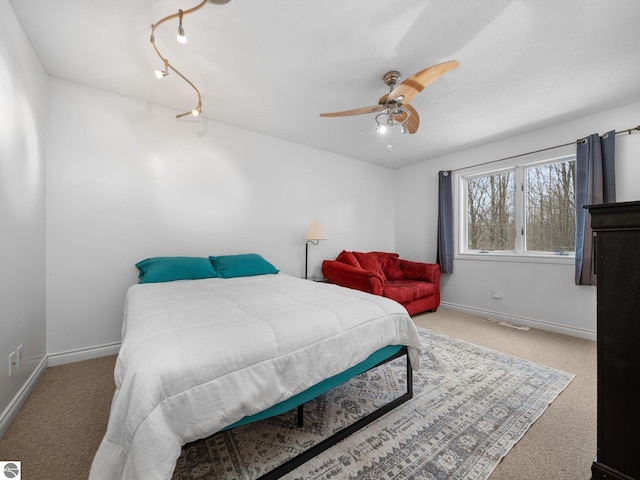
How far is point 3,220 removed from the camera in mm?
1560

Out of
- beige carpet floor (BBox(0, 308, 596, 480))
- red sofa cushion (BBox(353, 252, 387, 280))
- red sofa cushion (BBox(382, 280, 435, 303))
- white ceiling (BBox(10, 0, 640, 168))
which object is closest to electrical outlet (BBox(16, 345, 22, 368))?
beige carpet floor (BBox(0, 308, 596, 480))

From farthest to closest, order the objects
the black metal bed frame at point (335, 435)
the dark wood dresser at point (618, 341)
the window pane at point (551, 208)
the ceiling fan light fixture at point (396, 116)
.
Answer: the window pane at point (551, 208) → the ceiling fan light fixture at point (396, 116) → the black metal bed frame at point (335, 435) → the dark wood dresser at point (618, 341)

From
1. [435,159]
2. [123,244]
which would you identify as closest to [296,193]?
[123,244]

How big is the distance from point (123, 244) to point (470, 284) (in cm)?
460

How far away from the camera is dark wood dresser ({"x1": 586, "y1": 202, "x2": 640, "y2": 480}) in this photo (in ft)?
2.60

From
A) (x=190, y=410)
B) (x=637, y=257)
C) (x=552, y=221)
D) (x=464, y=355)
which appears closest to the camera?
(x=637, y=257)

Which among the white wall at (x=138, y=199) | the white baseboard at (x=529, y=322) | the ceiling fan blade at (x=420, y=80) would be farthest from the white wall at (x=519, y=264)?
the ceiling fan blade at (x=420, y=80)

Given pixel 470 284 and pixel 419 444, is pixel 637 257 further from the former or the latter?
pixel 470 284

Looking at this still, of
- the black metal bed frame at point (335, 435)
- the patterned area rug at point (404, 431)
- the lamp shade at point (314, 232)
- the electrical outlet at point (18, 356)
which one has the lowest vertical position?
the patterned area rug at point (404, 431)

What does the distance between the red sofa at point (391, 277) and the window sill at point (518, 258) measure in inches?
22.4

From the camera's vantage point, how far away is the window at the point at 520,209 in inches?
131

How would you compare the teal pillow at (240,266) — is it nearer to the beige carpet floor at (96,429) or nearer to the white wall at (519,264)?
the beige carpet floor at (96,429)

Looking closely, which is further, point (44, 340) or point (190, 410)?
point (44, 340)

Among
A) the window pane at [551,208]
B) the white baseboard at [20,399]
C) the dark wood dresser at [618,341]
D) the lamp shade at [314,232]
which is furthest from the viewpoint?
the lamp shade at [314,232]
